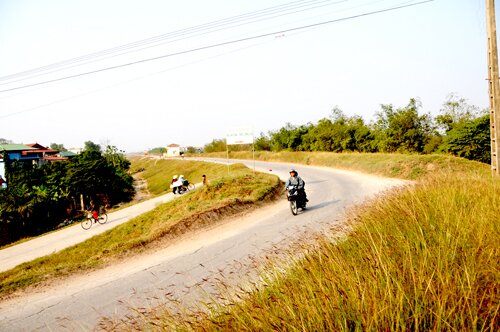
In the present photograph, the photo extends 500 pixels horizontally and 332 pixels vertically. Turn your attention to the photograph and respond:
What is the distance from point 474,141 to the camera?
884 inches

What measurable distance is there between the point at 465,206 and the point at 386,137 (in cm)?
2669

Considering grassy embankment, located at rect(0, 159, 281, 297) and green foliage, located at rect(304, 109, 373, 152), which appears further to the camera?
green foliage, located at rect(304, 109, 373, 152)

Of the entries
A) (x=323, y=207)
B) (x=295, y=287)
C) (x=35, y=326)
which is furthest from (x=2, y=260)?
(x=295, y=287)

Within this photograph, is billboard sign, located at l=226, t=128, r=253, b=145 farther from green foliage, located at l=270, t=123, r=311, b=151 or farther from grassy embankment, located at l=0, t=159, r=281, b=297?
green foliage, located at l=270, t=123, r=311, b=151

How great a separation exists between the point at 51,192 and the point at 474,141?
41139 mm

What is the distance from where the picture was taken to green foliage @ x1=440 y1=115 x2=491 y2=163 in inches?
867

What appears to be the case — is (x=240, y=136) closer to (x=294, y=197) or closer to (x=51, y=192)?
(x=294, y=197)

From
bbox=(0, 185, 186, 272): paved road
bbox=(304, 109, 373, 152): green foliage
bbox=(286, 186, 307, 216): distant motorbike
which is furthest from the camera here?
bbox=(304, 109, 373, 152): green foliage

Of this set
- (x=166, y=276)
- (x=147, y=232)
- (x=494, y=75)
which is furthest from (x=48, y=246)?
(x=494, y=75)

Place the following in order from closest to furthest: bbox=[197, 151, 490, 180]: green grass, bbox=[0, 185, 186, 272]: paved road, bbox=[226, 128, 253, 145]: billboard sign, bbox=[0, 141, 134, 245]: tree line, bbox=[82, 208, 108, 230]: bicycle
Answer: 1. bbox=[0, 185, 186, 272]: paved road
2. bbox=[197, 151, 490, 180]: green grass
3. bbox=[82, 208, 108, 230]: bicycle
4. bbox=[226, 128, 253, 145]: billboard sign
5. bbox=[0, 141, 134, 245]: tree line

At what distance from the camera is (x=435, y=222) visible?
4172 millimetres

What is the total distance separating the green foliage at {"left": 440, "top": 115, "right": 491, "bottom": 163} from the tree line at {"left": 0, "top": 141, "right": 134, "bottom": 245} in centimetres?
3646

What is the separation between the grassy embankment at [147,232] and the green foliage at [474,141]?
1553 cm

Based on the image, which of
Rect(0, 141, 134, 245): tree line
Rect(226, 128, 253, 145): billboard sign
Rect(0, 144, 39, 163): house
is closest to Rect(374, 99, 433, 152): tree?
Rect(226, 128, 253, 145): billboard sign
